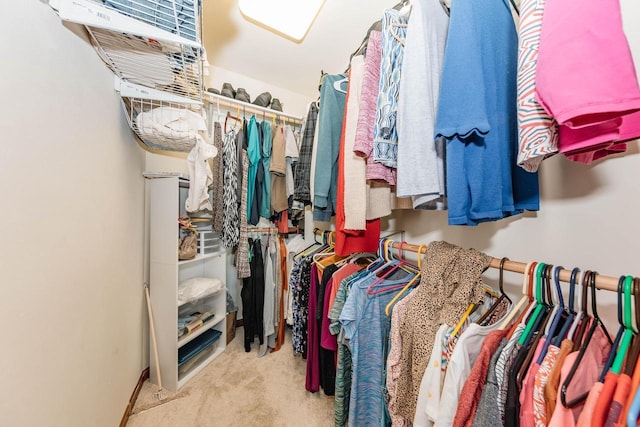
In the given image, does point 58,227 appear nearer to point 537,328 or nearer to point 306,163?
point 306,163

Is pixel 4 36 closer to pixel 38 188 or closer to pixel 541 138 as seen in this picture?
pixel 38 188

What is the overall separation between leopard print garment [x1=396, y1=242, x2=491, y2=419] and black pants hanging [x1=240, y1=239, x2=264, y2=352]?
4.37ft

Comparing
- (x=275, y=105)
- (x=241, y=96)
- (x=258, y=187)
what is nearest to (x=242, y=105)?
(x=241, y=96)

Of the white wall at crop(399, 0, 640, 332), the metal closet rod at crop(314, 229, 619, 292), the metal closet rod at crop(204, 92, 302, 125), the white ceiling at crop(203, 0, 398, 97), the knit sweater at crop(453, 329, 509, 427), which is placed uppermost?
the white ceiling at crop(203, 0, 398, 97)

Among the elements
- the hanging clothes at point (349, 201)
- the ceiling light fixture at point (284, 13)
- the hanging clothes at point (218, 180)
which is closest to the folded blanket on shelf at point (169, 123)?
the hanging clothes at point (218, 180)

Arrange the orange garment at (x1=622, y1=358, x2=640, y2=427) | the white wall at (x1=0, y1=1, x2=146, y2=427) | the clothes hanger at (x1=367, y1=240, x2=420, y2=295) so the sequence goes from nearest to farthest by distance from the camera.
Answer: the orange garment at (x1=622, y1=358, x2=640, y2=427) → the white wall at (x1=0, y1=1, x2=146, y2=427) → the clothes hanger at (x1=367, y1=240, x2=420, y2=295)

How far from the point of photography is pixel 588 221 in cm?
71

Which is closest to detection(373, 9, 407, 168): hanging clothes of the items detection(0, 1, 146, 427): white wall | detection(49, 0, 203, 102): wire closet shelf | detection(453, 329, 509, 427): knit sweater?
detection(453, 329, 509, 427): knit sweater

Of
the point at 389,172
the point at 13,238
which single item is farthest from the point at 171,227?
the point at 389,172

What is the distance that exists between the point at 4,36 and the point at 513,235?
1.64 meters

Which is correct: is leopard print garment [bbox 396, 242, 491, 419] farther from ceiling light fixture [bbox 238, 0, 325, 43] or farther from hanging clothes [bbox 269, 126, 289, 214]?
ceiling light fixture [bbox 238, 0, 325, 43]

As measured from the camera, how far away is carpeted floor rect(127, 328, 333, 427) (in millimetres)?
1256

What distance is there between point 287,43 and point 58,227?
170cm

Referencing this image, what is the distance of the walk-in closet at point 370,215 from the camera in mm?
465
